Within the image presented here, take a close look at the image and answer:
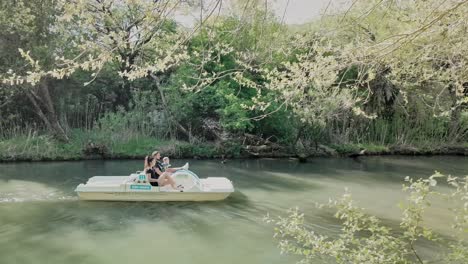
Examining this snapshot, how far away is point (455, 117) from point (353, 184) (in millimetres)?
8349

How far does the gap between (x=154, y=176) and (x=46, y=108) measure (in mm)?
8089

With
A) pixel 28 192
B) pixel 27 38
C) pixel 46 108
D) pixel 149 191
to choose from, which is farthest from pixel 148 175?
pixel 46 108

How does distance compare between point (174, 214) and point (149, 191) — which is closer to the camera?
point (174, 214)

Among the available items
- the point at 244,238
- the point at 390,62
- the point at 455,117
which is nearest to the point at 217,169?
the point at 244,238

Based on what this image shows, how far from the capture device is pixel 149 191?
370 inches

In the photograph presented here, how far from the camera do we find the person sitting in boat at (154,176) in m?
9.47

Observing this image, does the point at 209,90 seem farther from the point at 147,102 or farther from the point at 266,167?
the point at 266,167

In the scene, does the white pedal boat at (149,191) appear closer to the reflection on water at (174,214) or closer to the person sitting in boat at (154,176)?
the person sitting in boat at (154,176)

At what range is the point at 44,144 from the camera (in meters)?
14.3

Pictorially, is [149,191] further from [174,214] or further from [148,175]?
[174,214]

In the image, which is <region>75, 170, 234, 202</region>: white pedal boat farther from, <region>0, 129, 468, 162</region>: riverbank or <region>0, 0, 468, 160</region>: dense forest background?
<region>0, 129, 468, 162</region>: riverbank

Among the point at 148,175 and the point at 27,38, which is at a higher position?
the point at 27,38

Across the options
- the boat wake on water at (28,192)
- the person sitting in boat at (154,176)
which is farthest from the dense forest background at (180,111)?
the person sitting in boat at (154,176)

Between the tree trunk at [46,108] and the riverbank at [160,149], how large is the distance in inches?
17.3
